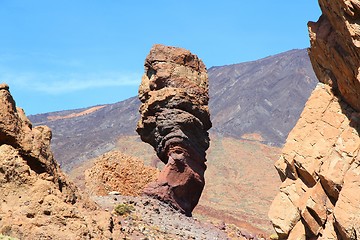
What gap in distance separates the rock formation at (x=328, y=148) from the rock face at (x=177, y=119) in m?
13.1

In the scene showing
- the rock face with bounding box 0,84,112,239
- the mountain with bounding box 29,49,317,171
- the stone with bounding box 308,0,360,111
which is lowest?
the rock face with bounding box 0,84,112,239

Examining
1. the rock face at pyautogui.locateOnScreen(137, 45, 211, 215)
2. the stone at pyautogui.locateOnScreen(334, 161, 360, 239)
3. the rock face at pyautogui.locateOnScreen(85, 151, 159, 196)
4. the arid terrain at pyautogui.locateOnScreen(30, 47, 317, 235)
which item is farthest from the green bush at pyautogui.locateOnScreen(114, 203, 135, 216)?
the arid terrain at pyautogui.locateOnScreen(30, 47, 317, 235)

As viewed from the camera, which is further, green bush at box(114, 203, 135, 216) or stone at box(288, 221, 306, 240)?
green bush at box(114, 203, 135, 216)

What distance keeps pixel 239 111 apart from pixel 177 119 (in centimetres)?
11311

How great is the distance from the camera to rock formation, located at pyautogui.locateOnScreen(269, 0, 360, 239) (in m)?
9.35

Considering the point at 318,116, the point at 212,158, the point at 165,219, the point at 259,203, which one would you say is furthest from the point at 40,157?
the point at 212,158

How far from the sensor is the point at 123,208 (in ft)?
70.1

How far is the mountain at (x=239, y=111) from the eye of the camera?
360ft

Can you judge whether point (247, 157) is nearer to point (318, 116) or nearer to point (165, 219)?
point (165, 219)

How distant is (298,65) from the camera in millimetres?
172750

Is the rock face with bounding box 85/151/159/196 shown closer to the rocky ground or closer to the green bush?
the rocky ground

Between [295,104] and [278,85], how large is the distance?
648 inches

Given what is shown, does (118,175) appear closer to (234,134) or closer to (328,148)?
(328,148)

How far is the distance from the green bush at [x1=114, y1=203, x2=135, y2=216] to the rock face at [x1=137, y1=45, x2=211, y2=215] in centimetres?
265
